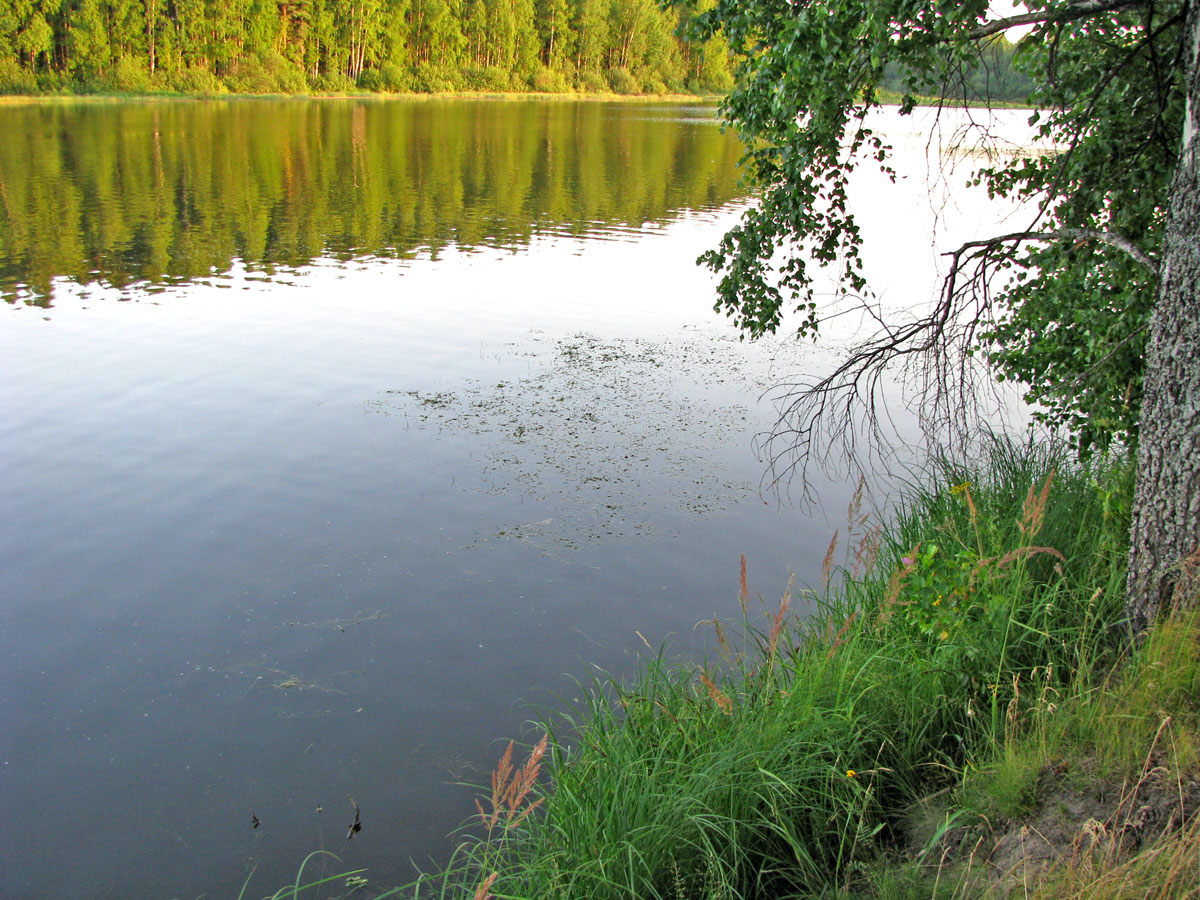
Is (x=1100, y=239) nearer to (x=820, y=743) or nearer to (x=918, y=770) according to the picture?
(x=918, y=770)

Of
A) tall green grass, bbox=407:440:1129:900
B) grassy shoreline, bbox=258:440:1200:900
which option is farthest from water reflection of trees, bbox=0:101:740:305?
grassy shoreline, bbox=258:440:1200:900

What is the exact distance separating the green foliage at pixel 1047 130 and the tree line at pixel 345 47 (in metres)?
33.8

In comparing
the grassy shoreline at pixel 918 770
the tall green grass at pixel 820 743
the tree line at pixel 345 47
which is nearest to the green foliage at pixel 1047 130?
the tall green grass at pixel 820 743

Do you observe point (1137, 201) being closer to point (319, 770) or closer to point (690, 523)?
point (690, 523)

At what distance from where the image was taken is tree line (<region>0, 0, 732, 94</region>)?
5553 centimetres

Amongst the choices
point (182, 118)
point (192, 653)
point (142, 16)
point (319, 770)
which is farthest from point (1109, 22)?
point (142, 16)

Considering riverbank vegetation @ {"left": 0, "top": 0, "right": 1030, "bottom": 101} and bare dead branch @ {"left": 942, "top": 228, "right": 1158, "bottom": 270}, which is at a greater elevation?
riverbank vegetation @ {"left": 0, "top": 0, "right": 1030, "bottom": 101}

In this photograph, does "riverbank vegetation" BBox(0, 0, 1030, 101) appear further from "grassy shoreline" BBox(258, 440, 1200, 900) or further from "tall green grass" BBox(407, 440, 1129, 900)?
"grassy shoreline" BBox(258, 440, 1200, 900)

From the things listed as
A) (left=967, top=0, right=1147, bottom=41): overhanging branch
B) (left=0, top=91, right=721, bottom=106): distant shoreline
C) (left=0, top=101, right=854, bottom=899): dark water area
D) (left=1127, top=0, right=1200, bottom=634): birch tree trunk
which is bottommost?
(left=0, top=101, right=854, bottom=899): dark water area

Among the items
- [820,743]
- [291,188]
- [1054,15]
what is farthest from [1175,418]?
[291,188]

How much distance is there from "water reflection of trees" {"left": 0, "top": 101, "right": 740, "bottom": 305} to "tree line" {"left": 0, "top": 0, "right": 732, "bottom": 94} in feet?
34.1

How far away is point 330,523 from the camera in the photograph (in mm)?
7348

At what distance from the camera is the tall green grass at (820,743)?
3.22m

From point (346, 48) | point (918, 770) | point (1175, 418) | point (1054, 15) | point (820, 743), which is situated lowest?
point (918, 770)
